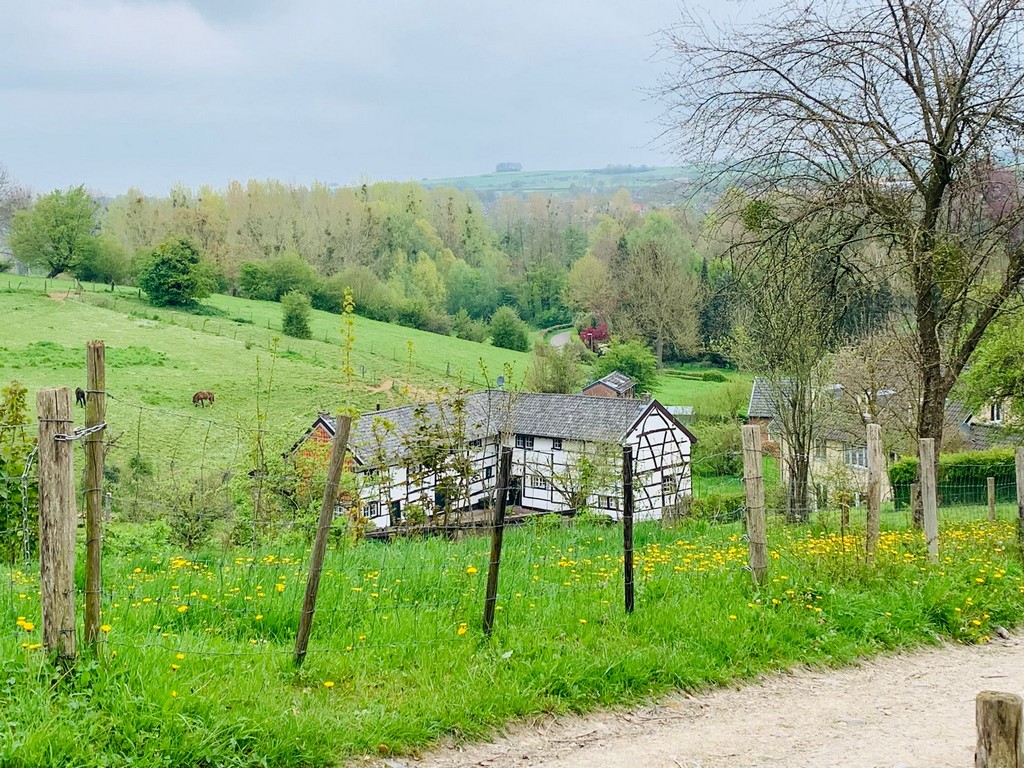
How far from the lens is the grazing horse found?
147 feet

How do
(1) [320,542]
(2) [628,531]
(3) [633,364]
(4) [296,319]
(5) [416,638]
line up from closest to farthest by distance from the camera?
(1) [320,542] → (5) [416,638] → (2) [628,531] → (3) [633,364] → (4) [296,319]

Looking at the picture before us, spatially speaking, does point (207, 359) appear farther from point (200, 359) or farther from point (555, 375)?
point (555, 375)

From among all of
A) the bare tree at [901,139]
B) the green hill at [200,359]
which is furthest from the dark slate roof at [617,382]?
the bare tree at [901,139]

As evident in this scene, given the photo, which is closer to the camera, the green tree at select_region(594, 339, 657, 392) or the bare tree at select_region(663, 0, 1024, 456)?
the bare tree at select_region(663, 0, 1024, 456)

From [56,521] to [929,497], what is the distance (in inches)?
350

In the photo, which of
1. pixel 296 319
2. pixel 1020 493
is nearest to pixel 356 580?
pixel 1020 493

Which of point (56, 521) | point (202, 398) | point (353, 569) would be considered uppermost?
point (56, 521)

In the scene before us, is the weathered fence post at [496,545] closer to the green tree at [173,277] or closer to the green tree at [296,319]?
the green tree at [296,319]

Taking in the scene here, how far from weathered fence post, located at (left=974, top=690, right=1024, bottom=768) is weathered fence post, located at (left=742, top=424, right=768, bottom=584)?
4771mm

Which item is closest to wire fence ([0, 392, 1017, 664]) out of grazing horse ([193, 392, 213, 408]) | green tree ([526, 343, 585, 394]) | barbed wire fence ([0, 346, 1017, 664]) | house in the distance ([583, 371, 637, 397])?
barbed wire fence ([0, 346, 1017, 664])

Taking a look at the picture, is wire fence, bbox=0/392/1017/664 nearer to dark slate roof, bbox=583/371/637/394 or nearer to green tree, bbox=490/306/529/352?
dark slate roof, bbox=583/371/637/394

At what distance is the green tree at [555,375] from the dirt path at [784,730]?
159ft

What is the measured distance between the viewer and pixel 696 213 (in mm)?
15828

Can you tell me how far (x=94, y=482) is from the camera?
16.6 feet
